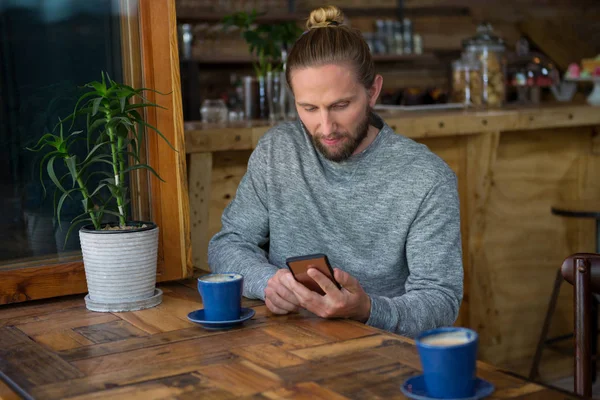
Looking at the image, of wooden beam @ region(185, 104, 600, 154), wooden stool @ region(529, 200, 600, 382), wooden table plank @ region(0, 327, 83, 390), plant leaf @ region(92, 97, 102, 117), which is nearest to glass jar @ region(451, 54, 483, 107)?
wooden beam @ region(185, 104, 600, 154)

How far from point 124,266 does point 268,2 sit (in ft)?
14.0

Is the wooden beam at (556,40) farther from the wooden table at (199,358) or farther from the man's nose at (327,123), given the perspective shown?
the wooden table at (199,358)

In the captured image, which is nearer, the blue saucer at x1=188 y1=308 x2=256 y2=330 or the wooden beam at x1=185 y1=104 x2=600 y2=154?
the blue saucer at x1=188 y1=308 x2=256 y2=330

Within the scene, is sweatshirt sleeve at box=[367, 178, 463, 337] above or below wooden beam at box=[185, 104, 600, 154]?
below

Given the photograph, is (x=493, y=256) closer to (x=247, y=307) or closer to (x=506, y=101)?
(x=506, y=101)

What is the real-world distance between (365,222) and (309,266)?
39cm

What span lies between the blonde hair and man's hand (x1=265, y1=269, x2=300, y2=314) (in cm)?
52

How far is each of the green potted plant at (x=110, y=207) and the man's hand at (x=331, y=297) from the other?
0.96ft

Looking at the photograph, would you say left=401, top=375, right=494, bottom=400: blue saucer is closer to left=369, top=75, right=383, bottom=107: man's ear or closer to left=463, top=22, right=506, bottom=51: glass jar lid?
left=369, top=75, right=383, bottom=107: man's ear

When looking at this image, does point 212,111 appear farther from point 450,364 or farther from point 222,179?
point 450,364

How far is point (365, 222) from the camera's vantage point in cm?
183

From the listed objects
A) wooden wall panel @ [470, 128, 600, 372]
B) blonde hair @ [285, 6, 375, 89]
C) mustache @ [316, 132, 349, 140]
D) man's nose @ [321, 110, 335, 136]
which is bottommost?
wooden wall panel @ [470, 128, 600, 372]

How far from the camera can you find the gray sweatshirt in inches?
66.8

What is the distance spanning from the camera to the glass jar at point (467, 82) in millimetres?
3854
